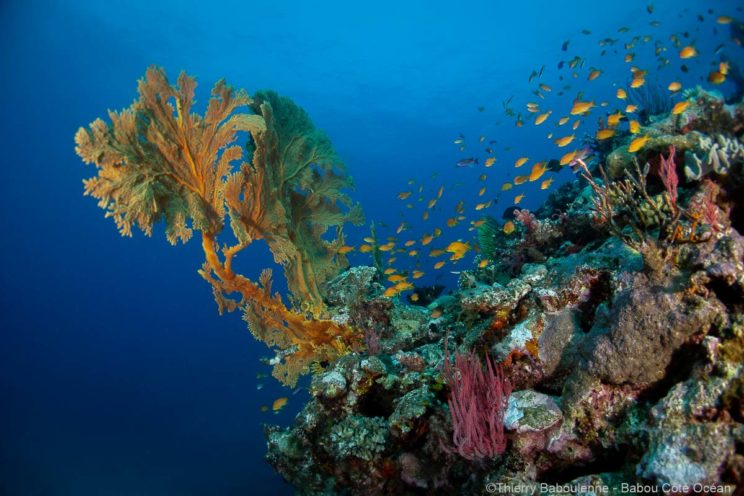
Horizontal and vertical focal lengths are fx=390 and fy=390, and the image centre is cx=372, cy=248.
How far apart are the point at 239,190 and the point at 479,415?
187 inches

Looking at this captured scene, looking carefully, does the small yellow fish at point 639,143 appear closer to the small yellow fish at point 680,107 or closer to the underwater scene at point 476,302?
the underwater scene at point 476,302

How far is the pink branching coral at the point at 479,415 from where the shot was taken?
353 cm

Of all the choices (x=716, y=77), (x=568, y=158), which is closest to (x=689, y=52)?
(x=716, y=77)

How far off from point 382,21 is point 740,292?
219ft

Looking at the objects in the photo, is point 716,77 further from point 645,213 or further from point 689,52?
point 645,213

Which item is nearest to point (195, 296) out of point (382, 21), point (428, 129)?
point (428, 129)

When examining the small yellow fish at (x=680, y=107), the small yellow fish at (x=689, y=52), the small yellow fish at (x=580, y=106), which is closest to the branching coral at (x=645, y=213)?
the small yellow fish at (x=680, y=107)

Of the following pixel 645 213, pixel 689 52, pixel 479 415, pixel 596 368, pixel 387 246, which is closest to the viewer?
pixel 596 368

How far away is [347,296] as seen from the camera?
7.79m

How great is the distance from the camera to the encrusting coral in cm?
528

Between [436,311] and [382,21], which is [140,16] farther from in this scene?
[436,311]

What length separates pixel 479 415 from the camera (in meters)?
3.73

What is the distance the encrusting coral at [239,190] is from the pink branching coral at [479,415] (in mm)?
3729

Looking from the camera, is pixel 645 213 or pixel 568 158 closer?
pixel 645 213
